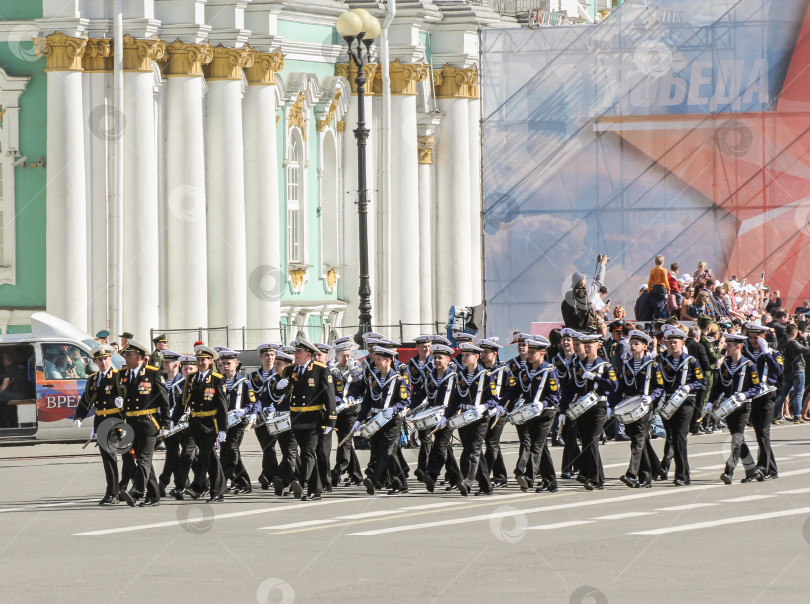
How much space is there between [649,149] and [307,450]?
1765 cm

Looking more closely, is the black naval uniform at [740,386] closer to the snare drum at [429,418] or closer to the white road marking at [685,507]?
the white road marking at [685,507]

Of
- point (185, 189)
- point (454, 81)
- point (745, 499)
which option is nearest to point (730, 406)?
point (745, 499)

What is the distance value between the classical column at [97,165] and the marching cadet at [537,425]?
15.4 metres

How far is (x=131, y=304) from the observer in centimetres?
3494

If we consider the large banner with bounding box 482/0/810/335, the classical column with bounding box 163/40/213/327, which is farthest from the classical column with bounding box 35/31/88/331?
the large banner with bounding box 482/0/810/335

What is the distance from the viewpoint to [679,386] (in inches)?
826

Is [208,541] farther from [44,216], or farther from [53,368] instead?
[44,216]

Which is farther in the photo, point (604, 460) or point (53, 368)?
point (53, 368)

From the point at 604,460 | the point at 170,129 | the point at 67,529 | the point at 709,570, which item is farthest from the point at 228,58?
the point at 709,570

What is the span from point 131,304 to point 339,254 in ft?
33.4

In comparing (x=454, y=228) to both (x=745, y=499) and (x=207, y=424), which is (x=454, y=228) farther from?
(x=745, y=499)

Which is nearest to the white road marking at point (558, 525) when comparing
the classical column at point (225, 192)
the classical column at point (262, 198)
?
the classical column at point (225, 192)

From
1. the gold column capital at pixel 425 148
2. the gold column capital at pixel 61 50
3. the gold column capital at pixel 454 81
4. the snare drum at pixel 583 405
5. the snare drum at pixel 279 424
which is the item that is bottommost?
the snare drum at pixel 279 424

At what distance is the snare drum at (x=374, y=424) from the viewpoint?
20.6 meters
